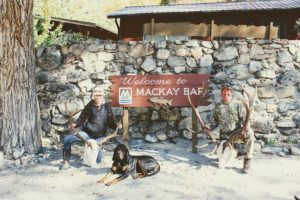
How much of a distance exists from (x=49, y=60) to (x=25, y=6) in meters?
1.53

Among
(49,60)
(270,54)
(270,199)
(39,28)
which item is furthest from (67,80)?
(39,28)

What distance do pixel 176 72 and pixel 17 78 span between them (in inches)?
125

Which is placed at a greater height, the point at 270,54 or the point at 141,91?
the point at 270,54


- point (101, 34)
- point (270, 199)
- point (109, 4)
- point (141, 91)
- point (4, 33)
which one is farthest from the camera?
point (109, 4)

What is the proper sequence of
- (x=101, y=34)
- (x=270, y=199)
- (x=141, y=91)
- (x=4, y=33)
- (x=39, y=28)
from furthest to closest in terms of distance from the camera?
(x=101, y=34) → (x=39, y=28) → (x=141, y=91) → (x=4, y=33) → (x=270, y=199)

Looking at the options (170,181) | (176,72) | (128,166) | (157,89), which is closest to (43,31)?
(176,72)

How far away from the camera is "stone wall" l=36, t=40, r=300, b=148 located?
339 inches

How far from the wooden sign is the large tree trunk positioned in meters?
1.58

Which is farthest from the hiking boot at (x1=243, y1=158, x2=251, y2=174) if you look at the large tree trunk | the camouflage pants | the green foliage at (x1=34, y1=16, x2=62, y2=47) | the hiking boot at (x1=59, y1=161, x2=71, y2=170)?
the green foliage at (x1=34, y1=16, x2=62, y2=47)

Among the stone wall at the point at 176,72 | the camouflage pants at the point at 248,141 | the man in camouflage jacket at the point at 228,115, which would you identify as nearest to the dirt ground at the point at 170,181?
the camouflage pants at the point at 248,141

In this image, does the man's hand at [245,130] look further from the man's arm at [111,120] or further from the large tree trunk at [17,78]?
the large tree trunk at [17,78]

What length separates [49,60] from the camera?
347 inches

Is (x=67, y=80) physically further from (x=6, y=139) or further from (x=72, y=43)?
(x=6, y=139)

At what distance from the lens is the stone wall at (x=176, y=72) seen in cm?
861
